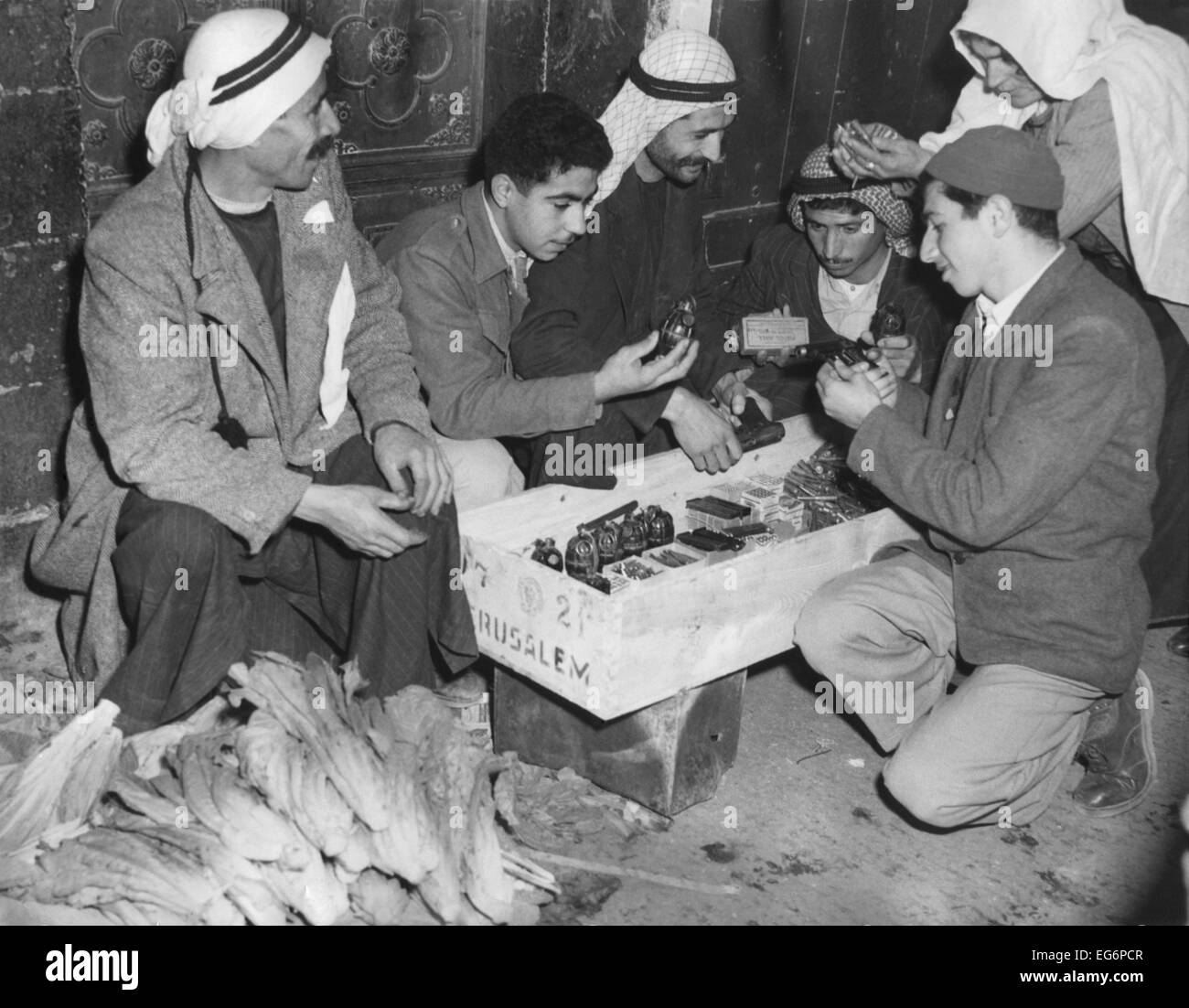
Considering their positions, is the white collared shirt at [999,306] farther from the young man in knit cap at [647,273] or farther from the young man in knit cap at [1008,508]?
the young man in knit cap at [647,273]

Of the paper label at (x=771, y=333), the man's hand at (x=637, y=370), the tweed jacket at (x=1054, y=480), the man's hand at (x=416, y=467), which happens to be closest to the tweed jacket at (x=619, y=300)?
the paper label at (x=771, y=333)

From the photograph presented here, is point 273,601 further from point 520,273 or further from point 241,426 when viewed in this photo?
point 520,273

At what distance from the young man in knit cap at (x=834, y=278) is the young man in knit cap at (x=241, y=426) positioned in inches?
67.9

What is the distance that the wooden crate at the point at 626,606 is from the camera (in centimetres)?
343

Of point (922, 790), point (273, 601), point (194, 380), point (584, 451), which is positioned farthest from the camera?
point (584, 451)

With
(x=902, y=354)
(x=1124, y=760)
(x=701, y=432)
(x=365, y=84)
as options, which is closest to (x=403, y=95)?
(x=365, y=84)

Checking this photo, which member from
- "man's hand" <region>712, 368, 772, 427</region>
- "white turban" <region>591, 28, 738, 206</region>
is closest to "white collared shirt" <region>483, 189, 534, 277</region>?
"white turban" <region>591, 28, 738, 206</region>

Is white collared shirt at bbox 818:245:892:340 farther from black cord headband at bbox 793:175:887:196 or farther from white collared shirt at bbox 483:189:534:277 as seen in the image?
white collared shirt at bbox 483:189:534:277

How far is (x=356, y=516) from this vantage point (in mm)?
3467

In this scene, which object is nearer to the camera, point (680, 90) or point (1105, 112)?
point (1105, 112)

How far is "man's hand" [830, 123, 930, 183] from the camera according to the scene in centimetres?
456

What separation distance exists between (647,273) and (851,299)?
830mm

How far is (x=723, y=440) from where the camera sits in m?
4.32

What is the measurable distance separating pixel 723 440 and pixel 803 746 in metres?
0.99
